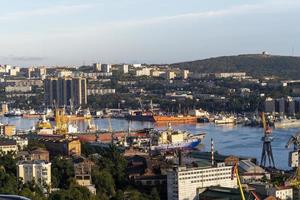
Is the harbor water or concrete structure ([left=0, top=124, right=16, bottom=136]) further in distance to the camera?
concrete structure ([left=0, top=124, right=16, bottom=136])

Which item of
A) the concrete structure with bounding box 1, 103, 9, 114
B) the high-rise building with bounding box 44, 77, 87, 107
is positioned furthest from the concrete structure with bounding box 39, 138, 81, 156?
the high-rise building with bounding box 44, 77, 87, 107

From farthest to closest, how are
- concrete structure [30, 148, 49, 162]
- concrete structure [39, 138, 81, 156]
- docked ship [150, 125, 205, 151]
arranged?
docked ship [150, 125, 205, 151] < concrete structure [39, 138, 81, 156] < concrete structure [30, 148, 49, 162]

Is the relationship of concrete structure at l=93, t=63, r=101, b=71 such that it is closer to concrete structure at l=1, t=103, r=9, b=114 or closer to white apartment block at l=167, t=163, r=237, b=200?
concrete structure at l=1, t=103, r=9, b=114

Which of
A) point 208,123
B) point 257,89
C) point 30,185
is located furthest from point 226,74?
point 30,185

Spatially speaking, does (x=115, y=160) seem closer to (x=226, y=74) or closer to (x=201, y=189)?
(x=201, y=189)

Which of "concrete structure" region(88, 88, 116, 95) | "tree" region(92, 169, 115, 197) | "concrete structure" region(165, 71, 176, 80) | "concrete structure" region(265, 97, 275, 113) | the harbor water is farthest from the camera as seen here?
"concrete structure" region(165, 71, 176, 80)
